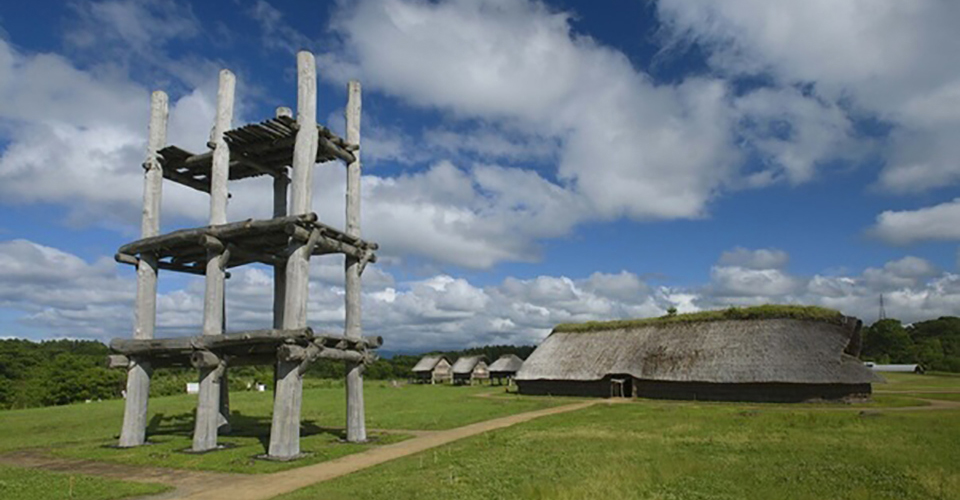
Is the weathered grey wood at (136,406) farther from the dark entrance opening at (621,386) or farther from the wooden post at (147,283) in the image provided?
the dark entrance opening at (621,386)

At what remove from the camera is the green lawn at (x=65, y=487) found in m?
12.1

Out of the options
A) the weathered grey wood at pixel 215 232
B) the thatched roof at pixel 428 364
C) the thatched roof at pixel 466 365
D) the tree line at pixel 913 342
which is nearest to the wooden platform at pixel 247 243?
the weathered grey wood at pixel 215 232

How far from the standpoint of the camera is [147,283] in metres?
21.2

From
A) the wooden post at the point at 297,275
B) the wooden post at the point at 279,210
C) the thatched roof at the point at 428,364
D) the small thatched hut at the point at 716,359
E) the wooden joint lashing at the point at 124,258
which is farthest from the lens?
the thatched roof at the point at 428,364

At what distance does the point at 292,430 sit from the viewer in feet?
55.4

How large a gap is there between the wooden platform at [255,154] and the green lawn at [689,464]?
37.3 ft

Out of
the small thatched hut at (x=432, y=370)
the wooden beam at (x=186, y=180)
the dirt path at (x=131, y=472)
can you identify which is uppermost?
the wooden beam at (x=186, y=180)

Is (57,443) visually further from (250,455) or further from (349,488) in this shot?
(349,488)

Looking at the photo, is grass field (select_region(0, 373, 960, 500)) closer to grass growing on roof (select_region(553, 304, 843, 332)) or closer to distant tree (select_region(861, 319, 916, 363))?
grass growing on roof (select_region(553, 304, 843, 332))

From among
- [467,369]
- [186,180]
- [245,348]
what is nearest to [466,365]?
[467,369]

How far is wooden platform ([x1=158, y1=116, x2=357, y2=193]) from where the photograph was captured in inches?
773

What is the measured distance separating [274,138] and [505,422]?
15.5 metres

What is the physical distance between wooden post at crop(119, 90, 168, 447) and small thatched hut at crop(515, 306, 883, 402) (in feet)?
99.6

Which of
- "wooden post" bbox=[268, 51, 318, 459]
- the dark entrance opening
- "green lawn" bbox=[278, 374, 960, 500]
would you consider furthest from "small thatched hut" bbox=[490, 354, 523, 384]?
"wooden post" bbox=[268, 51, 318, 459]
